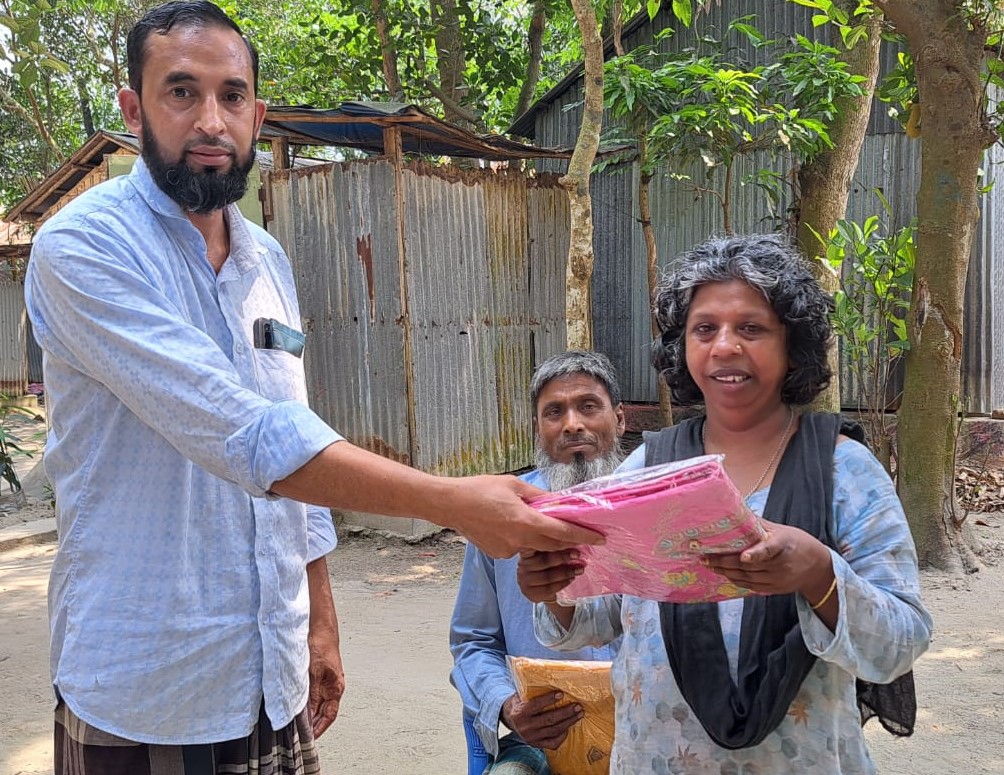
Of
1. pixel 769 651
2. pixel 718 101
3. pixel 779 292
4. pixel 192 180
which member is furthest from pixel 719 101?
pixel 769 651

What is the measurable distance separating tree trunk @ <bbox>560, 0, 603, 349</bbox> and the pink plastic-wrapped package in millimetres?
5619

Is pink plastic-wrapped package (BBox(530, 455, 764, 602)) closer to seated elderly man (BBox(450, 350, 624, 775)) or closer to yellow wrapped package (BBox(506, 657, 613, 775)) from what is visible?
yellow wrapped package (BBox(506, 657, 613, 775))

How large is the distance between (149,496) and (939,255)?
545cm

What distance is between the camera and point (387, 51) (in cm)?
1113

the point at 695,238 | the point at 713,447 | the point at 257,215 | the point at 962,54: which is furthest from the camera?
the point at 695,238

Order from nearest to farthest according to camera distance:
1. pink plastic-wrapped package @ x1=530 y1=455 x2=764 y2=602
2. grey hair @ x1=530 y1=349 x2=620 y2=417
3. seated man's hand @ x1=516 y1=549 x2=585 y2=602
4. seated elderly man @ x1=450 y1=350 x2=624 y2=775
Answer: pink plastic-wrapped package @ x1=530 y1=455 x2=764 y2=602
seated man's hand @ x1=516 y1=549 x2=585 y2=602
seated elderly man @ x1=450 y1=350 x2=624 y2=775
grey hair @ x1=530 y1=349 x2=620 y2=417

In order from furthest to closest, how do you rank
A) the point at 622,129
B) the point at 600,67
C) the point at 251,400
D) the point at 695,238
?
the point at 695,238, the point at 622,129, the point at 600,67, the point at 251,400

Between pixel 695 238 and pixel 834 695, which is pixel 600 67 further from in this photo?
pixel 834 695

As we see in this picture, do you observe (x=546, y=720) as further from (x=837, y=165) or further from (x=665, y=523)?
(x=837, y=165)

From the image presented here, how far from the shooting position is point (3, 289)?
17.9 meters

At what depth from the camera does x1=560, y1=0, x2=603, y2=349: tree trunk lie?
A: 6.64 meters

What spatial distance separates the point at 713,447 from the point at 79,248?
1.28 meters

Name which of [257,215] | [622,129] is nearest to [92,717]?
[257,215]

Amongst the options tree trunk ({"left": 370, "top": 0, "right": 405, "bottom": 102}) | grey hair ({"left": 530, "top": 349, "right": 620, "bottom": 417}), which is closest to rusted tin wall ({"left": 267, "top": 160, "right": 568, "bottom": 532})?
tree trunk ({"left": 370, "top": 0, "right": 405, "bottom": 102})
